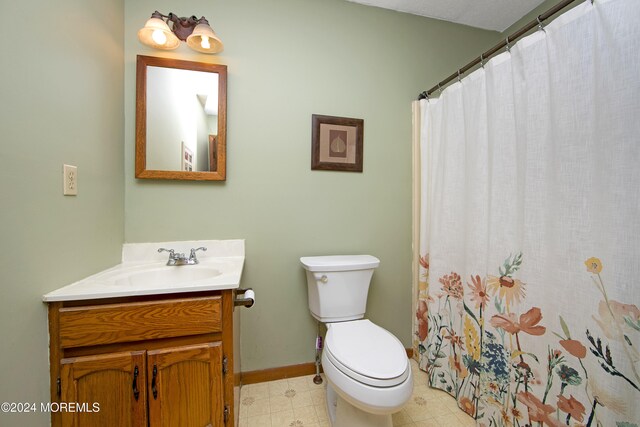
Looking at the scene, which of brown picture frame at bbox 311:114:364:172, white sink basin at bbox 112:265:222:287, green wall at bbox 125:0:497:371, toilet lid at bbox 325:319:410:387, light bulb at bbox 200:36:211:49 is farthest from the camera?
brown picture frame at bbox 311:114:364:172

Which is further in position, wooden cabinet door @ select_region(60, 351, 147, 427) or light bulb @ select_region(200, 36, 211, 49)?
light bulb @ select_region(200, 36, 211, 49)

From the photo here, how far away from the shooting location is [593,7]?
0.83 metres

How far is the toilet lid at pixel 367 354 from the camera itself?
0.95 m

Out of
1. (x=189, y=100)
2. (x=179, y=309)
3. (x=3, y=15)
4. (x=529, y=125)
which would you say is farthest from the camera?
(x=189, y=100)

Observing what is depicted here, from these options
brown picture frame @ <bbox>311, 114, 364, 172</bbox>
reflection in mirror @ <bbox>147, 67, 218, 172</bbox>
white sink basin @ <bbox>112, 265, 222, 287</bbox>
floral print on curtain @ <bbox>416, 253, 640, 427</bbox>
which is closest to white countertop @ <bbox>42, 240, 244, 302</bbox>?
white sink basin @ <bbox>112, 265, 222, 287</bbox>

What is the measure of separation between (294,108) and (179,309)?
1.23m

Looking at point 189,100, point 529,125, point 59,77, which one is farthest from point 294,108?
Result: point 529,125

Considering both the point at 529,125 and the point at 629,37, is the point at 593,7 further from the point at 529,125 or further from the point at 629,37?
the point at 529,125

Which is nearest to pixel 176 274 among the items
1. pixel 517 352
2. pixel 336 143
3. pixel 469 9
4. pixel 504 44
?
pixel 336 143

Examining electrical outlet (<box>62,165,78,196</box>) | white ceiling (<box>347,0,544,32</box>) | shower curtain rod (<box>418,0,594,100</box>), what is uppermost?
white ceiling (<box>347,0,544,32</box>)

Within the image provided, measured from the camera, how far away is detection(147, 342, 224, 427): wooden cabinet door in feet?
2.94

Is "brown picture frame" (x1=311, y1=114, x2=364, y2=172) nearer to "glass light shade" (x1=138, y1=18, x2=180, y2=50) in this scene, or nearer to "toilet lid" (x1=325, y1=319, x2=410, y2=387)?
"glass light shade" (x1=138, y1=18, x2=180, y2=50)

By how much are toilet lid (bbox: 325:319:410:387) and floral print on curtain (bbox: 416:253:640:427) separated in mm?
470

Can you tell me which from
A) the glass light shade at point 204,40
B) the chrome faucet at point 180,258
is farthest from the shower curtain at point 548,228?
the chrome faucet at point 180,258
